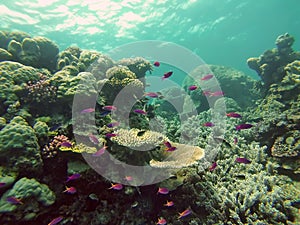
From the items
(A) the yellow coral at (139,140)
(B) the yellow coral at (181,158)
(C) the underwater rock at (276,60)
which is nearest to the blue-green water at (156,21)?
(C) the underwater rock at (276,60)

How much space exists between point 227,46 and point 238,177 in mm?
37213

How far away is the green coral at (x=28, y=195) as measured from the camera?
3.30 metres

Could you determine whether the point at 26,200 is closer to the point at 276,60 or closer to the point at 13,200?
the point at 13,200

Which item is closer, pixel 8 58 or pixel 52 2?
pixel 8 58

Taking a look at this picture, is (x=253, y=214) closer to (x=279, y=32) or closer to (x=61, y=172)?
(x=61, y=172)

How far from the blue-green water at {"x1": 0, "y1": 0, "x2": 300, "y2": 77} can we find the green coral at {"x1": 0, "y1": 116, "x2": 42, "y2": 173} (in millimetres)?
15761

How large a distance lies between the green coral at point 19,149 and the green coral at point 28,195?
11.7 inches

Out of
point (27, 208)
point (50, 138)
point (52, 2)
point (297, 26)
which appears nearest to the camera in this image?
point (27, 208)

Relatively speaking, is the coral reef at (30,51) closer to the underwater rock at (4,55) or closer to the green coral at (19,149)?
the underwater rock at (4,55)

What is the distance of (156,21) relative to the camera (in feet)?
77.7

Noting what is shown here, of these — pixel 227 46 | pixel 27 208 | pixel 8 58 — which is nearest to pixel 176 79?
pixel 227 46

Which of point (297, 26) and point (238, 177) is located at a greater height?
point (297, 26)

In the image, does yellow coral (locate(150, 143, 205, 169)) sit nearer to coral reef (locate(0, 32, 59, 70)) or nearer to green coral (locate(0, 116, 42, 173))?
green coral (locate(0, 116, 42, 173))

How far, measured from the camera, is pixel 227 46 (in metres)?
37.3
